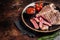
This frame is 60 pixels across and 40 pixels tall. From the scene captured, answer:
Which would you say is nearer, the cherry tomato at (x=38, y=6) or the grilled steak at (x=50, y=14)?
the grilled steak at (x=50, y=14)

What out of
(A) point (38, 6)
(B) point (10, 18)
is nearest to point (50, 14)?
(A) point (38, 6)

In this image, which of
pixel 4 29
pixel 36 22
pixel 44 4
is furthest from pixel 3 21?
pixel 44 4

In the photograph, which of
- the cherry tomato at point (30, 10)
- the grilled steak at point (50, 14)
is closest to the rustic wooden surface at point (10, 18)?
the cherry tomato at point (30, 10)

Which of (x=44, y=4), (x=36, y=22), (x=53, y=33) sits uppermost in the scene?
(x=44, y=4)

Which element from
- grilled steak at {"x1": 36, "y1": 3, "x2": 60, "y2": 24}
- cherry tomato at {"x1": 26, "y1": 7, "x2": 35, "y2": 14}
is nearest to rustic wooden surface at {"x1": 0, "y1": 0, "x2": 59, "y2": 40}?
cherry tomato at {"x1": 26, "y1": 7, "x2": 35, "y2": 14}

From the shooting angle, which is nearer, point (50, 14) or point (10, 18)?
point (50, 14)

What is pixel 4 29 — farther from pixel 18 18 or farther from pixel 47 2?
pixel 47 2

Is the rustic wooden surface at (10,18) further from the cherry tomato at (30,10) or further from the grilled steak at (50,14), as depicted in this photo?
the grilled steak at (50,14)

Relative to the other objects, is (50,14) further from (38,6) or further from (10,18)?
(10,18)
